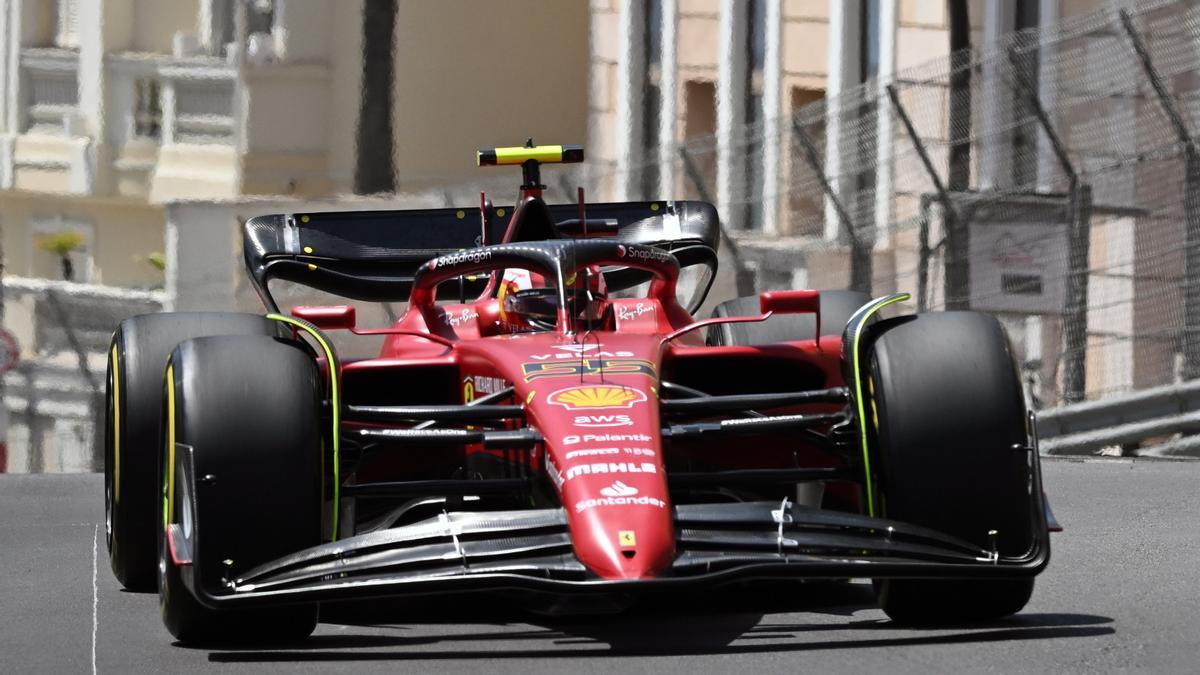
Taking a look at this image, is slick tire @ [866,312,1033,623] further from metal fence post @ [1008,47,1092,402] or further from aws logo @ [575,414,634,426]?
metal fence post @ [1008,47,1092,402]

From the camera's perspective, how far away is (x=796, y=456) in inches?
344

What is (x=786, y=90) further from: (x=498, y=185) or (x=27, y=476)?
(x=27, y=476)

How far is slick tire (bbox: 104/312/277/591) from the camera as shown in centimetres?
910

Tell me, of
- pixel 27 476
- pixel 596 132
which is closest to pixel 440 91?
pixel 596 132

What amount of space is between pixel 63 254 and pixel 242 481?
29231 millimetres

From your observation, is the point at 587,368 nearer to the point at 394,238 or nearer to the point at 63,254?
the point at 394,238

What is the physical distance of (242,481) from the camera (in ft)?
25.2

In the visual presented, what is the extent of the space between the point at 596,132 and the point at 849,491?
19.2 m

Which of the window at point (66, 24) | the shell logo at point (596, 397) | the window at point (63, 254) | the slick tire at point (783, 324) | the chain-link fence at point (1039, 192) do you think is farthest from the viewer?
the window at point (66, 24)

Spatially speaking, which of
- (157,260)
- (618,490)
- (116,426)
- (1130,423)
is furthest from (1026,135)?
(157,260)

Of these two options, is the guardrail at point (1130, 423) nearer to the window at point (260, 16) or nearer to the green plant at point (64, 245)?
the window at point (260, 16)

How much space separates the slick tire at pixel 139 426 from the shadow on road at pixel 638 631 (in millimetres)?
898

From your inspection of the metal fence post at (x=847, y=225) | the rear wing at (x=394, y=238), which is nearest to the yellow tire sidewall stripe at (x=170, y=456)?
the rear wing at (x=394, y=238)

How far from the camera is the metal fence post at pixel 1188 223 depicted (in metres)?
15.0
